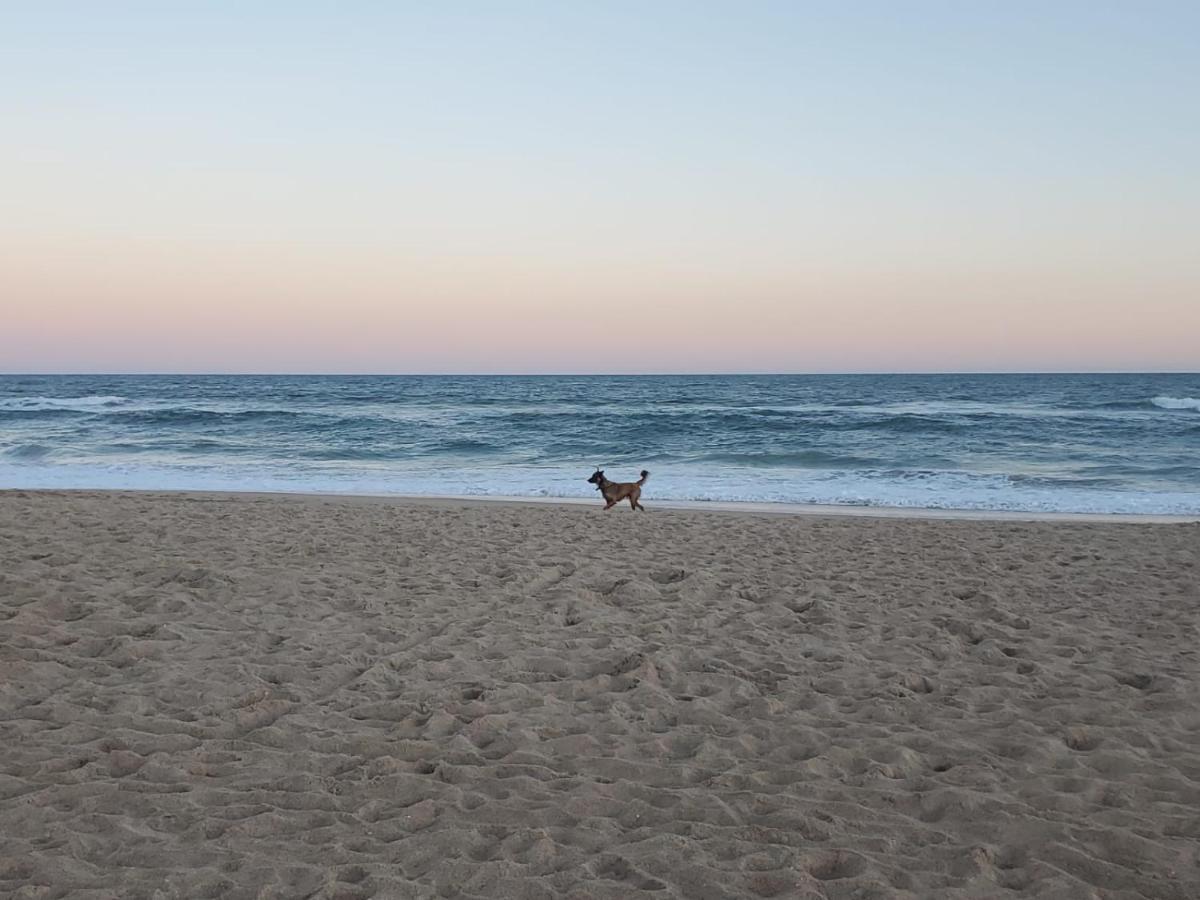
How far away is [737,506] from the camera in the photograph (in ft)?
45.5

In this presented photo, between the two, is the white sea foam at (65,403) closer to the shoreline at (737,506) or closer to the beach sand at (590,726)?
the shoreline at (737,506)

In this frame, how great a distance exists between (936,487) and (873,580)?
32.7 feet

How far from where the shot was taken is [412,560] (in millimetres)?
7941

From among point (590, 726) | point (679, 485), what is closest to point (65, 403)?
point (679, 485)

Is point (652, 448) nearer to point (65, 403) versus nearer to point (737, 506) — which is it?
point (737, 506)

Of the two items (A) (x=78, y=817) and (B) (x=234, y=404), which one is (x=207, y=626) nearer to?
(A) (x=78, y=817)

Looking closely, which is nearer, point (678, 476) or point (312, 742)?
point (312, 742)

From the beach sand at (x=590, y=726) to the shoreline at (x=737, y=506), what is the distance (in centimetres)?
475

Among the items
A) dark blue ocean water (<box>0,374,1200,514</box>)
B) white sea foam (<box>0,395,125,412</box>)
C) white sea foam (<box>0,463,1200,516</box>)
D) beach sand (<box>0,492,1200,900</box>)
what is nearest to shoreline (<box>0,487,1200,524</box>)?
white sea foam (<box>0,463,1200,516</box>)

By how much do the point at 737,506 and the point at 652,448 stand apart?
11646mm

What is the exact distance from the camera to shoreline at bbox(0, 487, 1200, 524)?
41.6 feet

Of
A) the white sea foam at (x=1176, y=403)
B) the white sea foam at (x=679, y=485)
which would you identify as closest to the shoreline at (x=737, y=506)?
the white sea foam at (x=679, y=485)

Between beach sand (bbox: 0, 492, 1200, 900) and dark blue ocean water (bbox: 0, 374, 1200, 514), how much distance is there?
27.0ft

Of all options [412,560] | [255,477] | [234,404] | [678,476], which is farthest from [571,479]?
[234,404]
